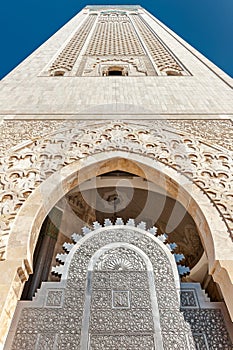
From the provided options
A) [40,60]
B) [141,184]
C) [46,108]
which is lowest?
[141,184]

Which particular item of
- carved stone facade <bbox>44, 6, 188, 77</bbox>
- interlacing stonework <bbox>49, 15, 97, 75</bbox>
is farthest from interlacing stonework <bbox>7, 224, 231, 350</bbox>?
interlacing stonework <bbox>49, 15, 97, 75</bbox>

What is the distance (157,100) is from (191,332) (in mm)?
2333

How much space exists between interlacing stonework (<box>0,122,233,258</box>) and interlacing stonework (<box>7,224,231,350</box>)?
54 centimetres

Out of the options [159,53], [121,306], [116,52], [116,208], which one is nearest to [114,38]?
[116,52]

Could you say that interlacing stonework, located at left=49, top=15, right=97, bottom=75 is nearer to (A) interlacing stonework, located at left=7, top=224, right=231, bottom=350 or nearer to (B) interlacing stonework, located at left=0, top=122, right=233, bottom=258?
(B) interlacing stonework, located at left=0, top=122, right=233, bottom=258

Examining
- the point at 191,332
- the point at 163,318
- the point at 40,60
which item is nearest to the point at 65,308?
the point at 163,318

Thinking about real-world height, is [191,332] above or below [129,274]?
below

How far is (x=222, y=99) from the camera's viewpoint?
3287 mm

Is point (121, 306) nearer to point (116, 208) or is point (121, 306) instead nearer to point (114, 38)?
point (116, 208)

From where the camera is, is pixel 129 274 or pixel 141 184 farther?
pixel 141 184

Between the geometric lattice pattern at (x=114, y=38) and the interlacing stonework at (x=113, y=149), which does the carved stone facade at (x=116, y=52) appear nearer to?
the geometric lattice pattern at (x=114, y=38)

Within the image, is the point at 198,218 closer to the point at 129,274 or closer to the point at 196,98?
the point at 129,274

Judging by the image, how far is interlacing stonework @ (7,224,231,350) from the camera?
5.21 ft

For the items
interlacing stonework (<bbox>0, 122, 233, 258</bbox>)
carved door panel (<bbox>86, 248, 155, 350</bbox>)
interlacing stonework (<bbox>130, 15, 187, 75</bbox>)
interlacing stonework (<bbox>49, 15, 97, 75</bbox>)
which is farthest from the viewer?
interlacing stonework (<bbox>49, 15, 97, 75</bbox>)
